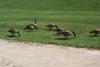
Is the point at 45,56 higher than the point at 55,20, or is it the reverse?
the point at 55,20

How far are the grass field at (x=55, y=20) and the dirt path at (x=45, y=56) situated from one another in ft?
5.67

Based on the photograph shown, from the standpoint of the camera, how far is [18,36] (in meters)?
30.7

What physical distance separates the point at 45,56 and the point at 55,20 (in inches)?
732

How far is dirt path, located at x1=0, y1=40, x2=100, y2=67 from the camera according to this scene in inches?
814

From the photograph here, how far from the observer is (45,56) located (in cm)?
2288

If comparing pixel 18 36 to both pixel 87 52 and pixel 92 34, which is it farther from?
pixel 87 52

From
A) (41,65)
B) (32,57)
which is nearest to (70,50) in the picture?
(32,57)

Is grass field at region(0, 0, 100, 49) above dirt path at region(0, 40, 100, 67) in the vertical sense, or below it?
above

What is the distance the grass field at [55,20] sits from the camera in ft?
92.9

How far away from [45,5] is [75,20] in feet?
65.0

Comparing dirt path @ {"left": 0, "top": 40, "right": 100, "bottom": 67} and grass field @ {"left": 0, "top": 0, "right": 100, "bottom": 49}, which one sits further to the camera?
grass field @ {"left": 0, "top": 0, "right": 100, "bottom": 49}

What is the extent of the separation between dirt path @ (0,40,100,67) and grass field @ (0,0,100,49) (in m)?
1.73

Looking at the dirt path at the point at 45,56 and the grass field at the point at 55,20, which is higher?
the grass field at the point at 55,20

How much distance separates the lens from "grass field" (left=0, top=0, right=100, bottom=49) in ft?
92.9
